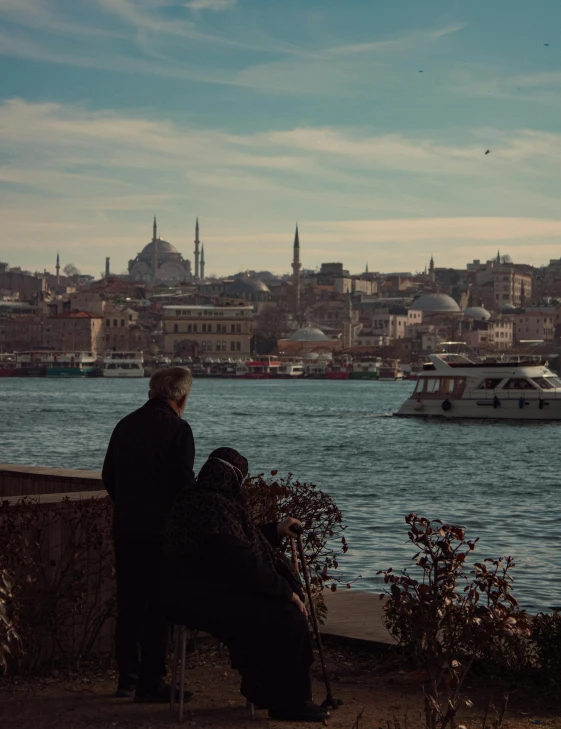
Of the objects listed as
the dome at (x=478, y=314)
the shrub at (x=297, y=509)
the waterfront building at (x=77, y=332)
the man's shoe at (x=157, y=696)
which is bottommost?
the man's shoe at (x=157, y=696)

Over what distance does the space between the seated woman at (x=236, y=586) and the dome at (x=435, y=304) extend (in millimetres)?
134955

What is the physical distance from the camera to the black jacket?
4328 mm

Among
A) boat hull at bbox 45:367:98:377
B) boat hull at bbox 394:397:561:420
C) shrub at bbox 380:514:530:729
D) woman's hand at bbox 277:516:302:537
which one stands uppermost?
woman's hand at bbox 277:516:302:537

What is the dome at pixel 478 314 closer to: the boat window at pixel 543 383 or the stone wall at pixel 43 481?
the boat window at pixel 543 383

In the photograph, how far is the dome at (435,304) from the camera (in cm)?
13881

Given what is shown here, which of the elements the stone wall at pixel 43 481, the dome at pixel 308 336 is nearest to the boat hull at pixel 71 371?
the dome at pixel 308 336

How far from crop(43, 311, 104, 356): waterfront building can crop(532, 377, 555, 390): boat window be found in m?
85.8

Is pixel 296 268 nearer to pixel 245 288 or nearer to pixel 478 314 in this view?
pixel 245 288

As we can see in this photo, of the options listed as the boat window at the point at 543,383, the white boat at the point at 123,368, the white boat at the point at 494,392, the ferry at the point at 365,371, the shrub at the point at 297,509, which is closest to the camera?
the shrub at the point at 297,509

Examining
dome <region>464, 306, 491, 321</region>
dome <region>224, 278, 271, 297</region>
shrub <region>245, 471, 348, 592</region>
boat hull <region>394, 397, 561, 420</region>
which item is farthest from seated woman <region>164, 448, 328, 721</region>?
dome <region>224, 278, 271, 297</region>

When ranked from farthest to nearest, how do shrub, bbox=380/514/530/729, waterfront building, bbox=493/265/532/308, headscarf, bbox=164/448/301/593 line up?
waterfront building, bbox=493/265/532/308, shrub, bbox=380/514/530/729, headscarf, bbox=164/448/301/593

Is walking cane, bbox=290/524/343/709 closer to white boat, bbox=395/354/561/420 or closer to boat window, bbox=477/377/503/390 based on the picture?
white boat, bbox=395/354/561/420

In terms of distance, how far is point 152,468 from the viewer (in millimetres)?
4340

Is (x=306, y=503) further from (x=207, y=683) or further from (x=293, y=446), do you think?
(x=293, y=446)
